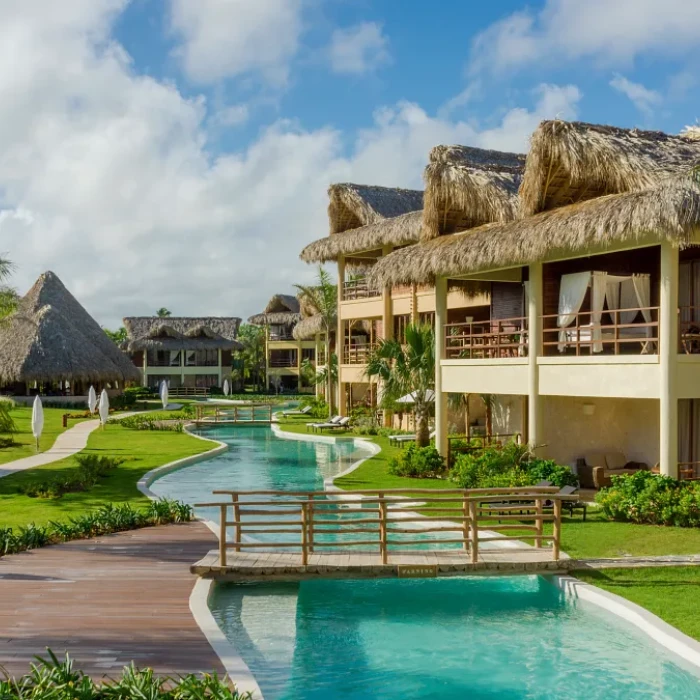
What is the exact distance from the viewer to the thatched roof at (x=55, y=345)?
4412 centimetres

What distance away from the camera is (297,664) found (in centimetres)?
830

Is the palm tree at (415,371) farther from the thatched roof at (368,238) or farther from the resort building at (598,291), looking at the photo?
the thatched roof at (368,238)

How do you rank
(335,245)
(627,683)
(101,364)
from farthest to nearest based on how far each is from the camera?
1. (101,364)
2. (335,245)
3. (627,683)

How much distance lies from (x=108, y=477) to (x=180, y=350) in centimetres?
4675

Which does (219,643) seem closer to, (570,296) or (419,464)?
(419,464)

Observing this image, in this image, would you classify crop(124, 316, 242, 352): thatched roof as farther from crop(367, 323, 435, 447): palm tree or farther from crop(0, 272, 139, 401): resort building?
crop(367, 323, 435, 447): palm tree

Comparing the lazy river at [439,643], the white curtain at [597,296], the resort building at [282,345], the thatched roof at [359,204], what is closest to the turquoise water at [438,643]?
the lazy river at [439,643]

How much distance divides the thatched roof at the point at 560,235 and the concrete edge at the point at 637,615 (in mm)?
5681

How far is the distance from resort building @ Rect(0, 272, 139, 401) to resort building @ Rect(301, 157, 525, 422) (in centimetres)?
1625

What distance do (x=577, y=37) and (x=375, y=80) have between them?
3.19 metres

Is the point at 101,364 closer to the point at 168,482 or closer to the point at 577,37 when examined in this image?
the point at 168,482

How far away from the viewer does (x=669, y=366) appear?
44.2 feet

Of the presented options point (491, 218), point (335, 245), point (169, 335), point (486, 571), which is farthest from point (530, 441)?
point (169, 335)

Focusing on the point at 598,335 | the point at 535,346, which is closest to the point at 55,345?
the point at 535,346
